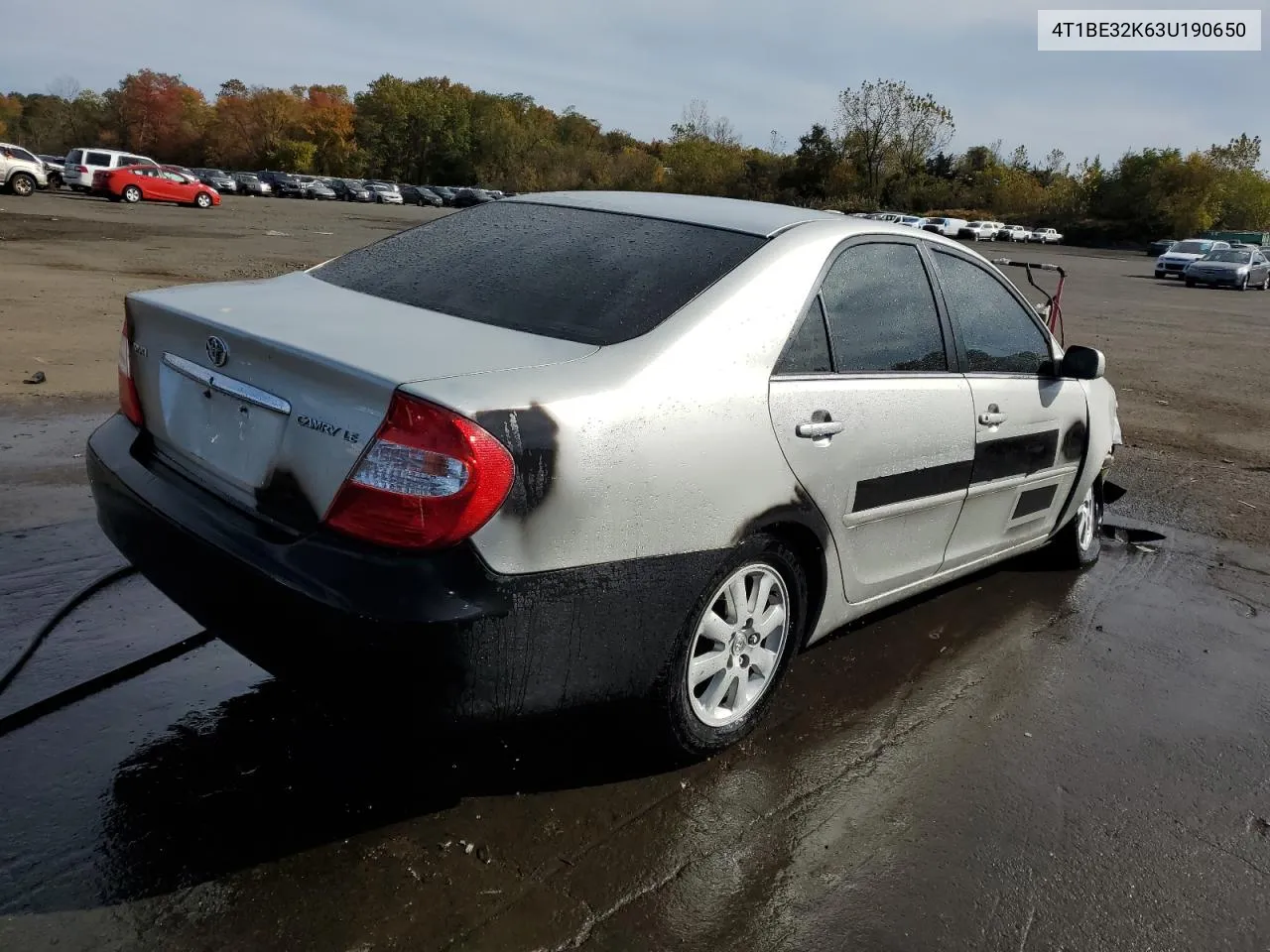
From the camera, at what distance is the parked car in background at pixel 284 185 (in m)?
64.9

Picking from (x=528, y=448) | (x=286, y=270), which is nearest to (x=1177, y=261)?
(x=286, y=270)

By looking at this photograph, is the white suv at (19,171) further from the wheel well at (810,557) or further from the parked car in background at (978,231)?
the parked car in background at (978,231)

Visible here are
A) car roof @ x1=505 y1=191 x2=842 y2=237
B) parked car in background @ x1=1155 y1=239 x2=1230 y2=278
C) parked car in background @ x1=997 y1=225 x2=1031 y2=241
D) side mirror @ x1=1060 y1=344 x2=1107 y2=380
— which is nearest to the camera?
car roof @ x1=505 y1=191 x2=842 y2=237

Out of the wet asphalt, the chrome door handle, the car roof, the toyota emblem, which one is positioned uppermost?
the car roof

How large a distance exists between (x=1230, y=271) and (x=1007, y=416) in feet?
114

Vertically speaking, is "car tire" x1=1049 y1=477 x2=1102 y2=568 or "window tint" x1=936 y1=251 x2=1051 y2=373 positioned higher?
"window tint" x1=936 y1=251 x2=1051 y2=373

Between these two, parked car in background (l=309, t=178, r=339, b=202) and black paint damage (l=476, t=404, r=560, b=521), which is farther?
parked car in background (l=309, t=178, r=339, b=202)

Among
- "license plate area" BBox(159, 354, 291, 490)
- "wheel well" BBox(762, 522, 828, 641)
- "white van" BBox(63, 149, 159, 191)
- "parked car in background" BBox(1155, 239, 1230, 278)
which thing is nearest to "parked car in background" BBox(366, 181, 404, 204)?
"white van" BBox(63, 149, 159, 191)

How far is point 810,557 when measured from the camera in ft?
11.1

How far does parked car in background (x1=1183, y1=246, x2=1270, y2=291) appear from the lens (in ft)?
111

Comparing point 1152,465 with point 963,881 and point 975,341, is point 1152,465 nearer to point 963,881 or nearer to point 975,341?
point 975,341

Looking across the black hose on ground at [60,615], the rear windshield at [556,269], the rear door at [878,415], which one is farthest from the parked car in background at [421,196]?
the rear door at [878,415]

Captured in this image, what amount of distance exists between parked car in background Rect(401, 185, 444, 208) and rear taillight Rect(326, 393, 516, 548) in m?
75.0

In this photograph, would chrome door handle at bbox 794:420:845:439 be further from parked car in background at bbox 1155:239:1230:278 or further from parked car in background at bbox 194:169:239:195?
parked car in background at bbox 194:169:239:195
